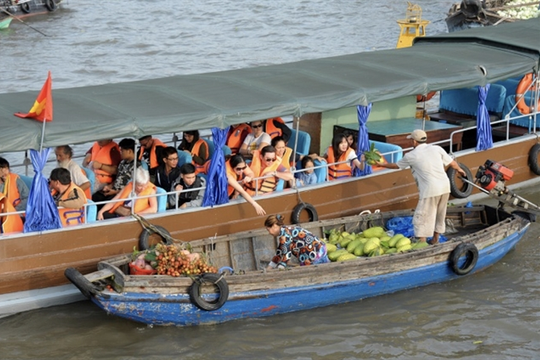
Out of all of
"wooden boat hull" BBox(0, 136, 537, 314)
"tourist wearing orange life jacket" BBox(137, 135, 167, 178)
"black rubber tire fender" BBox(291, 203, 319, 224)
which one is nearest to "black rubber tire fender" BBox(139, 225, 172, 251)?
"wooden boat hull" BBox(0, 136, 537, 314)

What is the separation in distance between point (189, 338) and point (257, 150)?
3.11 meters

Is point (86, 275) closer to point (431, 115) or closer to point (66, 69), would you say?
point (431, 115)

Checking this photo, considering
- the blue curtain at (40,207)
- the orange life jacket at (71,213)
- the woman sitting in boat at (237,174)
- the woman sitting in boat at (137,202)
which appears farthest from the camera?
the woman sitting in boat at (237,174)

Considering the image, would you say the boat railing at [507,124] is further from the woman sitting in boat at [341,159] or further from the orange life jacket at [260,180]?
the orange life jacket at [260,180]

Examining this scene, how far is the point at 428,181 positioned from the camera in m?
11.8

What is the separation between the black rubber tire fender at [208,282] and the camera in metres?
10.4

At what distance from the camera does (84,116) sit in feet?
35.6

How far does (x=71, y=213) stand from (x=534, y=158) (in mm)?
8042

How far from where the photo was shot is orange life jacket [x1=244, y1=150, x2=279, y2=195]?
12453 mm

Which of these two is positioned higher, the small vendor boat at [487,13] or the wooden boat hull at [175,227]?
the small vendor boat at [487,13]

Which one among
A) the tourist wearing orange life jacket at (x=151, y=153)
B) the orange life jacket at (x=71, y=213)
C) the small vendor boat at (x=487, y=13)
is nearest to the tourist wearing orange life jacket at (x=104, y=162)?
the tourist wearing orange life jacket at (x=151, y=153)

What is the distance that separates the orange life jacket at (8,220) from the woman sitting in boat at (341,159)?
174 inches

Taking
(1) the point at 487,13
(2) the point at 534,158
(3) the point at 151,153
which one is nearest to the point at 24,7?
(1) the point at 487,13

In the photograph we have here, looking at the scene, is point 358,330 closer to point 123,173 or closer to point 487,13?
point 123,173
